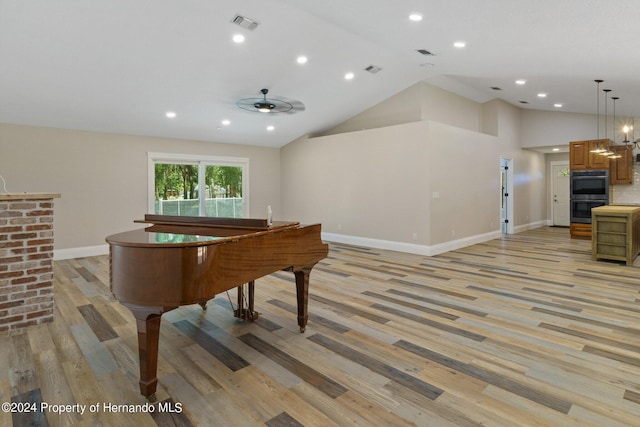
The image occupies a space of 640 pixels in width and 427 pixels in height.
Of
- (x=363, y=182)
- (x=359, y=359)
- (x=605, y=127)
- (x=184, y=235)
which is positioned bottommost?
(x=359, y=359)

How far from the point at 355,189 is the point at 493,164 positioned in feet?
11.8

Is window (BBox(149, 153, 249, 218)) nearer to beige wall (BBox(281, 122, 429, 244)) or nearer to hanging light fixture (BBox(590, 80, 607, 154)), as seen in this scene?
beige wall (BBox(281, 122, 429, 244))

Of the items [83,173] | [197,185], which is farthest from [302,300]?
[197,185]

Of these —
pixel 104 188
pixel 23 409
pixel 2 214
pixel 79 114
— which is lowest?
pixel 23 409

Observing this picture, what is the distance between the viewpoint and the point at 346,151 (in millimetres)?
7750

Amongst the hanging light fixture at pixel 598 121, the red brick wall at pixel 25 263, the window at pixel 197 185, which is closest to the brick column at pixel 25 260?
the red brick wall at pixel 25 263

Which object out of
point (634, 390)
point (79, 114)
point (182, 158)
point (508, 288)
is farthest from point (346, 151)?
point (634, 390)

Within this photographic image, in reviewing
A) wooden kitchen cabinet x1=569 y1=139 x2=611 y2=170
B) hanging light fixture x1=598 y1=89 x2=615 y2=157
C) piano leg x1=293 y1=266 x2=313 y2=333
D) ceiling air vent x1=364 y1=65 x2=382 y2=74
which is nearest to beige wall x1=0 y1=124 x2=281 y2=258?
ceiling air vent x1=364 y1=65 x2=382 y2=74

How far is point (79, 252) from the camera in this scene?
630 centimetres

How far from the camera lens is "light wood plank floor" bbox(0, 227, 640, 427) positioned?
1.89 meters

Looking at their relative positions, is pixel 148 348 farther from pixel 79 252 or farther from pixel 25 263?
pixel 79 252

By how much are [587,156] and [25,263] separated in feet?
35.5

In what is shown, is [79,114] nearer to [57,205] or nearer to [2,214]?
[57,205]

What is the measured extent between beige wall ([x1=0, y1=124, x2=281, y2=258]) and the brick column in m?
3.49
